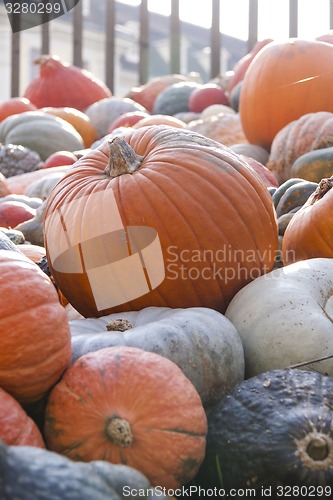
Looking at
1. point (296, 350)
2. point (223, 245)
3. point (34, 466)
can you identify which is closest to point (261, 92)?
point (223, 245)

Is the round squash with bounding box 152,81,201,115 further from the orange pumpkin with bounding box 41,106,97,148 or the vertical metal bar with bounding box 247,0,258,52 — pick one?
the vertical metal bar with bounding box 247,0,258,52

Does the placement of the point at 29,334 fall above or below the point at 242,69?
above

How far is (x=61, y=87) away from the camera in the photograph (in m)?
6.24

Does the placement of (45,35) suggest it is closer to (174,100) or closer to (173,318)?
(174,100)

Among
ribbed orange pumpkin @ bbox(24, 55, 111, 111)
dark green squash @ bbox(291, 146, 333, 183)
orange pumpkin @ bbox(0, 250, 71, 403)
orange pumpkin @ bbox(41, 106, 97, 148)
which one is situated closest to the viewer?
orange pumpkin @ bbox(0, 250, 71, 403)

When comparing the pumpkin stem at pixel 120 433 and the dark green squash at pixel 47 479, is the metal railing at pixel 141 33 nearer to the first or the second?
the pumpkin stem at pixel 120 433

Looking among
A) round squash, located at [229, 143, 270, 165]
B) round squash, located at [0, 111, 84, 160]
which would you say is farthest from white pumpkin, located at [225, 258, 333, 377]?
round squash, located at [0, 111, 84, 160]

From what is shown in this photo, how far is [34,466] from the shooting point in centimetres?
109

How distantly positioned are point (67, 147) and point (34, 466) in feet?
13.1

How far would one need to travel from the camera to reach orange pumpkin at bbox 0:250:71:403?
145cm

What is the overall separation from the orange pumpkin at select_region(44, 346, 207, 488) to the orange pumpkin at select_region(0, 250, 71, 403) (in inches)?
2.3

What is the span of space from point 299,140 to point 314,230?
1208 millimetres

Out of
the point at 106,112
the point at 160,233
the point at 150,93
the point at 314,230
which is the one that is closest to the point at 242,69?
the point at 106,112

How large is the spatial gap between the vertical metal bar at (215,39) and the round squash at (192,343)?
589 centimetres
